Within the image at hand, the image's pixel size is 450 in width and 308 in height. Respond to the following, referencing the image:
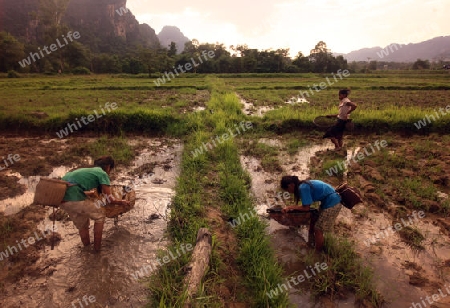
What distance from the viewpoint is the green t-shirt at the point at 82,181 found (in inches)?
124

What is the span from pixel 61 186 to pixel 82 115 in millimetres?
6682

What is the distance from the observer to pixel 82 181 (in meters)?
3.19

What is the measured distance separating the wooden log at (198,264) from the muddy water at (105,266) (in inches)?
24.4

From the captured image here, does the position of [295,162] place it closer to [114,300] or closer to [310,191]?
[310,191]

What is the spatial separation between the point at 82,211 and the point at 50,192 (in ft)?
1.46

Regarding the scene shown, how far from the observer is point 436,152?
21.8 ft

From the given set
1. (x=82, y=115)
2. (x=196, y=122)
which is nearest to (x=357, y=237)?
(x=196, y=122)

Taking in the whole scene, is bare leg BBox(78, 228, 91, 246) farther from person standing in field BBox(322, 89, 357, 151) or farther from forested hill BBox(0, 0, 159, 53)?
forested hill BBox(0, 0, 159, 53)

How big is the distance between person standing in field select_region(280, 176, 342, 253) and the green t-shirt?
237 centimetres

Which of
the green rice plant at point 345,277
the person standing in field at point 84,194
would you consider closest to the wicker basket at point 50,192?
the person standing in field at point 84,194

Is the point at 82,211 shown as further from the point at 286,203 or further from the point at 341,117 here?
the point at 341,117

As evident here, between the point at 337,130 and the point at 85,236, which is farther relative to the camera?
the point at 337,130

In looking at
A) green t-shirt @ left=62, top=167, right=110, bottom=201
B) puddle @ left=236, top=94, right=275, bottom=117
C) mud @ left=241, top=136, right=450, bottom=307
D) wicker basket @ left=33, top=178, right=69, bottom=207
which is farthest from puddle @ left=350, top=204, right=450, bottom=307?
puddle @ left=236, top=94, right=275, bottom=117

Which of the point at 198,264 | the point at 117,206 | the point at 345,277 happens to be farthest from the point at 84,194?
the point at 345,277
